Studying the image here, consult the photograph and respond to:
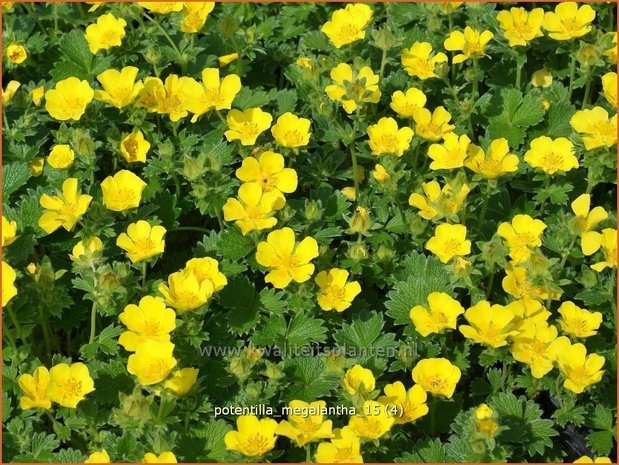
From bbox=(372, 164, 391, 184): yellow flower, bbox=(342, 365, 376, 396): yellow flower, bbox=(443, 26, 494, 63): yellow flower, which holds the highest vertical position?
bbox=(443, 26, 494, 63): yellow flower

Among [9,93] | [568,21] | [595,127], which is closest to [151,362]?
[9,93]

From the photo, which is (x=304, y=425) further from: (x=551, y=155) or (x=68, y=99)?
(x=68, y=99)

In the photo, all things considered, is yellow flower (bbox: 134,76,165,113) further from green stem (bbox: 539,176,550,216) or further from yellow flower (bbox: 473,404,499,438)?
yellow flower (bbox: 473,404,499,438)

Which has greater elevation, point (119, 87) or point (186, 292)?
point (119, 87)

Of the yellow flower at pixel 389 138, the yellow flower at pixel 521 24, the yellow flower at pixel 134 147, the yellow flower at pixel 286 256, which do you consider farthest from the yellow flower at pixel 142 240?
the yellow flower at pixel 521 24

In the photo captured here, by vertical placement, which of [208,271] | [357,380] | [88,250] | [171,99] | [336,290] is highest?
[171,99]

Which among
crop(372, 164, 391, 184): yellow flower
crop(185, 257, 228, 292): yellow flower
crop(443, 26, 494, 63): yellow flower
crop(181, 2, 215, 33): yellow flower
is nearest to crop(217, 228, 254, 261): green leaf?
crop(185, 257, 228, 292): yellow flower
